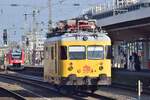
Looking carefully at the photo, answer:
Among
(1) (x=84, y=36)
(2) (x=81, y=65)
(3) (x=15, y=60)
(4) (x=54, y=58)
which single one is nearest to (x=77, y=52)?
(2) (x=81, y=65)

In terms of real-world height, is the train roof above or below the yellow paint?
above

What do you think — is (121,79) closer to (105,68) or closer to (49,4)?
(105,68)

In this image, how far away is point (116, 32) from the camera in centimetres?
5191

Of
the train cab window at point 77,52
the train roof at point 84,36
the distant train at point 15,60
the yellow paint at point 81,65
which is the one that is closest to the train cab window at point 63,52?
the yellow paint at point 81,65

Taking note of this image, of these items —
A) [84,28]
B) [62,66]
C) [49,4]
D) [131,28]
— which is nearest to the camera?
[62,66]

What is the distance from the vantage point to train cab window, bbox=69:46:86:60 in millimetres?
24703

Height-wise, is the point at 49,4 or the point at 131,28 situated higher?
the point at 49,4

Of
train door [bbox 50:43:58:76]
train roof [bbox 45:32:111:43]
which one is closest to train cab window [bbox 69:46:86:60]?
train roof [bbox 45:32:111:43]

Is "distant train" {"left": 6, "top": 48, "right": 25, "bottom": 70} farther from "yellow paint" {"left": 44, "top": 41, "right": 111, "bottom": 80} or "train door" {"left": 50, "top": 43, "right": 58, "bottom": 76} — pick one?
"yellow paint" {"left": 44, "top": 41, "right": 111, "bottom": 80}

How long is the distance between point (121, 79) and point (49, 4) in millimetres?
25670

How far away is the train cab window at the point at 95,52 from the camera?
24922 mm

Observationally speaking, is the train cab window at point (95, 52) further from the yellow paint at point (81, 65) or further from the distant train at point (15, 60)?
the distant train at point (15, 60)

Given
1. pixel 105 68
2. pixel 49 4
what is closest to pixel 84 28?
pixel 105 68

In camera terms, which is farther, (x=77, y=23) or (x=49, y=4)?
(x=49, y=4)
